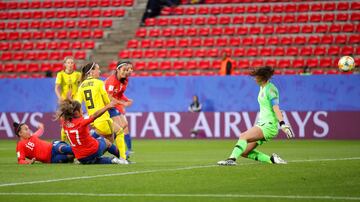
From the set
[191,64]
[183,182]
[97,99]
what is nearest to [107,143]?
[97,99]

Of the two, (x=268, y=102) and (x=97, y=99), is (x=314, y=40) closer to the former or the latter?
(x=97, y=99)

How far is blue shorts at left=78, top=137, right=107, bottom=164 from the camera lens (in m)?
14.8

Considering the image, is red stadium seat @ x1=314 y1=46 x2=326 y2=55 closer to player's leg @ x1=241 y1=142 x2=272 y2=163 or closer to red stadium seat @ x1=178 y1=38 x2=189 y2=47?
red stadium seat @ x1=178 y1=38 x2=189 y2=47

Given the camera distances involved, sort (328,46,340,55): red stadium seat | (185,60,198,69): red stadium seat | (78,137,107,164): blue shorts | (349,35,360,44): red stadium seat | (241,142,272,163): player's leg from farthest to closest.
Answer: (185,60,198,69): red stadium seat, (349,35,360,44): red stadium seat, (328,46,340,55): red stadium seat, (78,137,107,164): blue shorts, (241,142,272,163): player's leg

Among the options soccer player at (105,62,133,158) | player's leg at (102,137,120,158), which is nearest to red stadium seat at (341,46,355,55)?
soccer player at (105,62,133,158)

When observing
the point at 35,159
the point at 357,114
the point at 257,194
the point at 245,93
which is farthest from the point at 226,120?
the point at 257,194

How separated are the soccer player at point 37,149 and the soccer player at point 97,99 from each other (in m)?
0.74

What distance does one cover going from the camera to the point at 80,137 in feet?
47.2

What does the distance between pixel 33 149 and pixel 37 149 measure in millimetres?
75

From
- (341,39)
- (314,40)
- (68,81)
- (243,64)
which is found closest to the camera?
(68,81)

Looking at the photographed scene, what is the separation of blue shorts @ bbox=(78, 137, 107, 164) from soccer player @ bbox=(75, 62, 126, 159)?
731 mm

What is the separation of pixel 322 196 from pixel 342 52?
21949 millimetres

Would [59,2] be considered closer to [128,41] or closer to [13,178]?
[128,41]

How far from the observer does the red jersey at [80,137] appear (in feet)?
46.8
